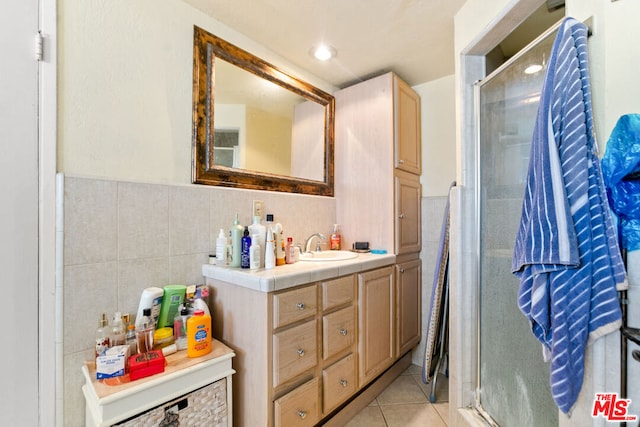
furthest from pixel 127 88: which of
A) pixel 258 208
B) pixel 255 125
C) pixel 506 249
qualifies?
pixel 506 249

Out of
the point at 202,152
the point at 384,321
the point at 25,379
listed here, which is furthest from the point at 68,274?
the point at 384,321

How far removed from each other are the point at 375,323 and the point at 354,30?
184 cm

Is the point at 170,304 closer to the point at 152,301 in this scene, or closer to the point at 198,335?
the point at 152,301

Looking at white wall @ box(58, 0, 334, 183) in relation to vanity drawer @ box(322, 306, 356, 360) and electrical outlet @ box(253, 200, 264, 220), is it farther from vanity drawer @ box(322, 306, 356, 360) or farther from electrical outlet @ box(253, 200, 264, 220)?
vanity drawer @ box(322, 306, 356, 360)

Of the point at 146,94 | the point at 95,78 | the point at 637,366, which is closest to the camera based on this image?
the point at 637,366

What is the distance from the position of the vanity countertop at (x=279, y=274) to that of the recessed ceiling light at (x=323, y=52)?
1430 mm

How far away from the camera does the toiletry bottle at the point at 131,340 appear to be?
41.9 inches

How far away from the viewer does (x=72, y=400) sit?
41.7 inches

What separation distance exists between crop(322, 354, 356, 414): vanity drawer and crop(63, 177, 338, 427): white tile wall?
33.8 inches

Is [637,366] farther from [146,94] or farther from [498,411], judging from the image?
[146,94]

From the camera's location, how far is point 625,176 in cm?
78

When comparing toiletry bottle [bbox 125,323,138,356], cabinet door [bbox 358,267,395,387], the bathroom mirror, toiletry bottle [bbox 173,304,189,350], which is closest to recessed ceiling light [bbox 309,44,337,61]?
the bathroom mirror

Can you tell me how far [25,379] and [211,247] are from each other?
2.67 feet

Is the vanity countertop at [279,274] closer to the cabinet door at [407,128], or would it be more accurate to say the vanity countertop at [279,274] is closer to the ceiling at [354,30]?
the cabinet door at [407,128]
